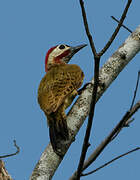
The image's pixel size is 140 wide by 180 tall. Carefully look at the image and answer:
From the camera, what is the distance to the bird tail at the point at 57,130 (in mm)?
4634

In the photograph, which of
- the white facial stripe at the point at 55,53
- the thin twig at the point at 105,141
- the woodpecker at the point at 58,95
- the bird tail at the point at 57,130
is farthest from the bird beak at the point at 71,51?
the thin twig at the point at 105,141

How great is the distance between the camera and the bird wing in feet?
17.1

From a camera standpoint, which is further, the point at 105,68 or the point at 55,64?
the point at 55,64

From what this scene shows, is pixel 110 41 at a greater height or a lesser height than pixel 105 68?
greater

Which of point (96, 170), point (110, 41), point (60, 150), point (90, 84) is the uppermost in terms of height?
point (110, 41)

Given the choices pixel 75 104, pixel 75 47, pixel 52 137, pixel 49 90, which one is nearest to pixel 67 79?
pixel 49 90

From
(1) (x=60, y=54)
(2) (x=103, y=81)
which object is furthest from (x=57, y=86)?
(1) (x=60, y=54)

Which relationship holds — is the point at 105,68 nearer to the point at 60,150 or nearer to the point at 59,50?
the point at 60,150

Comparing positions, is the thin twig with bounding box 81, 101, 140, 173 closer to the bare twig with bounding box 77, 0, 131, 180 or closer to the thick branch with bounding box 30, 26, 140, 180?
Answer: the bare twig with bounding box 77, 0, 131, 180

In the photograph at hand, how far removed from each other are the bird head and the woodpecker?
1003mm

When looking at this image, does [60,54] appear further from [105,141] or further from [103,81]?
[105,141]

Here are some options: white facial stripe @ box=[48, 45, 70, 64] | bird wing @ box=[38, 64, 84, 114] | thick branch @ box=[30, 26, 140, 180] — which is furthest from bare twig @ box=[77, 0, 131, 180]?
white facial stripe @ box=[48, 45, 70, 64]

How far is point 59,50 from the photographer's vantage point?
7.53m

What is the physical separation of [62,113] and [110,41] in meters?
1.74
